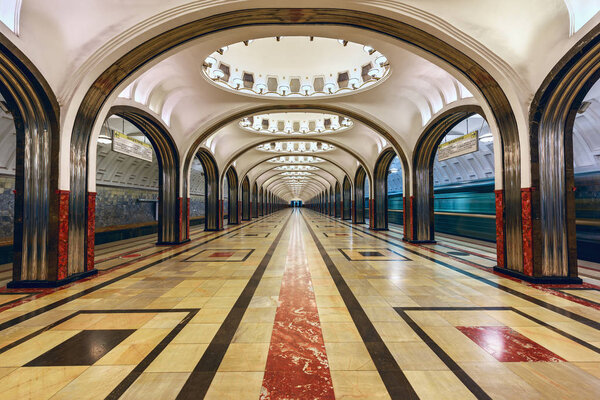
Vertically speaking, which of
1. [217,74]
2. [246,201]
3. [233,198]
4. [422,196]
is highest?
[217,74]

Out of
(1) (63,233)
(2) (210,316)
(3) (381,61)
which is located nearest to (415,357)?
(2) (210,316)

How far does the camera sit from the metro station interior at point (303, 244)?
2242mm

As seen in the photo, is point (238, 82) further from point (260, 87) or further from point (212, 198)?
point (212, 198)

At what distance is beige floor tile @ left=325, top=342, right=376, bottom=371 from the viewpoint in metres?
2.22

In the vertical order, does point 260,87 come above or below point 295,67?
below

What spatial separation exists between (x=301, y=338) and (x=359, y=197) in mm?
17606

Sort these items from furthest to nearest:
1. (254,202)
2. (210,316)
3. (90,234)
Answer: (254,202) → (90,234) → (210,316)

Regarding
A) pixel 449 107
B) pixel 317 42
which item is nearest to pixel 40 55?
pixel 317 42

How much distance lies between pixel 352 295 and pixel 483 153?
11070 millimetres

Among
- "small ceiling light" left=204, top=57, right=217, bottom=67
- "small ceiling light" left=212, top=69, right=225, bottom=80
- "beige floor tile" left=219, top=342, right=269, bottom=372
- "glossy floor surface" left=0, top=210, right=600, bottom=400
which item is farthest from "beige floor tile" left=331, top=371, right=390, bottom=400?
"small ceiling light" left=212, top=69, right=225, bottom=80

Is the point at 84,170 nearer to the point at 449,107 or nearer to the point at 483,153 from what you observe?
the point at 449,107

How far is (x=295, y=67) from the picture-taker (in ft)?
33.6

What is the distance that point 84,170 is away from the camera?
5164 mm

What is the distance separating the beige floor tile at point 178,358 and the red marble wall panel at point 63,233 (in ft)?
12.1
